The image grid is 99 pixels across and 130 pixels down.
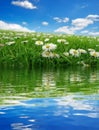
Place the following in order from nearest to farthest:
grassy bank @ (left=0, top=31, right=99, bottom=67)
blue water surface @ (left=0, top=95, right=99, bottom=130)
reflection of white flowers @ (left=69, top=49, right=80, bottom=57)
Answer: blue water surface @ (left=0, top=95, right=99, bottom=130) → grassy bank @ (left=0, top=31, right=99, bottom=67) → reflection of white flowers @ (left=69, top=49, right=80, bottom=57)

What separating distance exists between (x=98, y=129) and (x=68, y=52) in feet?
22.2

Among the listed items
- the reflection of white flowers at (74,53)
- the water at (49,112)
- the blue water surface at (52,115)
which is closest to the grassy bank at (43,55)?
the reflection of white flowers at (74,53)

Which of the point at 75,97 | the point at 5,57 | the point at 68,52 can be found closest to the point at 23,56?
the point at 5,57

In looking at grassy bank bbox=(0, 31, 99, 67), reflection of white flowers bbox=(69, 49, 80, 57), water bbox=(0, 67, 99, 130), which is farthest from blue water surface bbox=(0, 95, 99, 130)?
reflection of white flowers bbox=(69, 49, 80, 57)

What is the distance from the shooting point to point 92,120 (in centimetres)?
201

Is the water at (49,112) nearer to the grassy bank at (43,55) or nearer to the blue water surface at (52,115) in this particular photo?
the blue water surface at (52,115)

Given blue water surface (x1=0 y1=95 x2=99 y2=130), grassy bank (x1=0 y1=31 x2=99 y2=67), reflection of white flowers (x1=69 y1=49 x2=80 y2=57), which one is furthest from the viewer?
reflection of white flowers (x1=69 y1=49 x2=80 y2=57)

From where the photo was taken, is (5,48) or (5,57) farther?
(5,48)

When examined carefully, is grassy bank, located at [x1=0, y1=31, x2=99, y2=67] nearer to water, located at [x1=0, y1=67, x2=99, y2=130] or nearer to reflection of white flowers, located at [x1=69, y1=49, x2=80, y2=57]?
reflection of white flowers, located at [x1=69, y1=49, x2=80, y2=57]

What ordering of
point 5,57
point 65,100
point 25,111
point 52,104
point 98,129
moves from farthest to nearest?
point 5,57, point 65,100, point 52,104, point 25,111, point 98,129

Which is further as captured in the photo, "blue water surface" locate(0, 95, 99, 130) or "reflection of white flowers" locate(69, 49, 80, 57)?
"reflection of white flowers" locate(69, 49, 80, 57)

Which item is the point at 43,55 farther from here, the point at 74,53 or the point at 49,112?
the point at 49,112

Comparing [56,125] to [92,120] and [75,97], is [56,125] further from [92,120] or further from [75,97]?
[75,97]

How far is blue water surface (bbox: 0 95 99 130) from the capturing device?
188 cm
